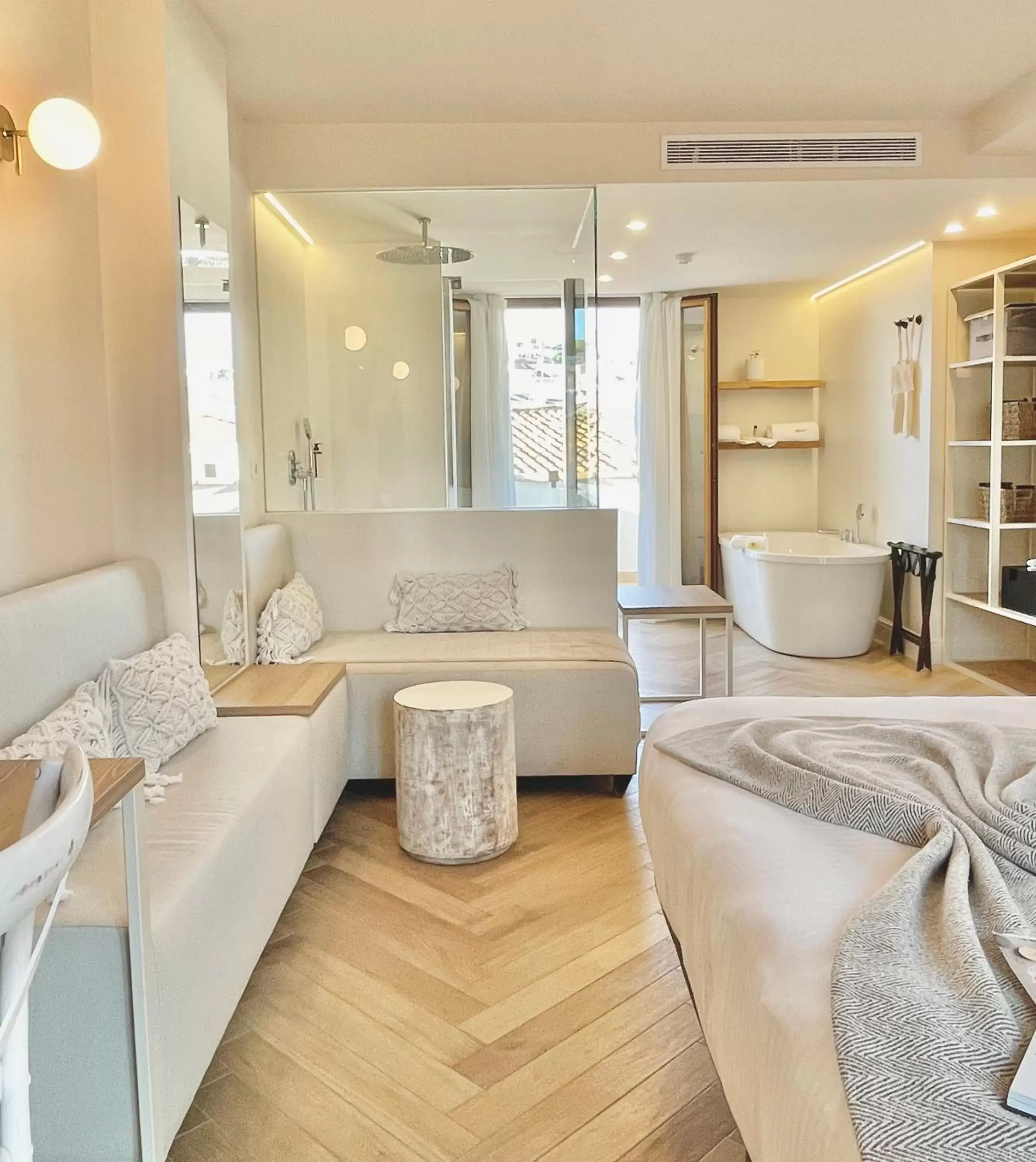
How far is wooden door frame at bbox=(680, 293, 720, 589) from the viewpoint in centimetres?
677

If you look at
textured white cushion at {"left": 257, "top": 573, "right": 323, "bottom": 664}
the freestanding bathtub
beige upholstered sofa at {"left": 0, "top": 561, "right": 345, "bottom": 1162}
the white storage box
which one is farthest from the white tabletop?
the white storage box

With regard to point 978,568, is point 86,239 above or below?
above

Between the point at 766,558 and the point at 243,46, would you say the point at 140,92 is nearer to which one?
the point at 243,46

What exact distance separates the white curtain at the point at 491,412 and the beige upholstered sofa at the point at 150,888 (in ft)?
5.46

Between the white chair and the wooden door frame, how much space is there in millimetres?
6086

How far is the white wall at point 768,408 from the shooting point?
705 centimetres

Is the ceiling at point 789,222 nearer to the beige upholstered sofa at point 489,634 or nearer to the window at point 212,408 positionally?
the beige upholstered sofa at point 489,634

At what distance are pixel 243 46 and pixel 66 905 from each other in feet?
9.25

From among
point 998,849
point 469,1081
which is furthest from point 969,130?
point 469,1081

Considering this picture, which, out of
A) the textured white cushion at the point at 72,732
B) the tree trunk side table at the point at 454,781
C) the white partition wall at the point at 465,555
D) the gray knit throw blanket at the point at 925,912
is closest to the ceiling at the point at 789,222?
the white partition wall at the point at 465,555

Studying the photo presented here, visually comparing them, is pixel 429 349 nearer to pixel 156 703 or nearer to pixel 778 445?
pixel 156 703

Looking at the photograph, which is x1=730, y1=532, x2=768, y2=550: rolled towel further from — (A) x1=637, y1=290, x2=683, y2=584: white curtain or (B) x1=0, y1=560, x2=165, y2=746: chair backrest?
(B) x1=0, y1=560, x2=165, y2=746: chair backrest

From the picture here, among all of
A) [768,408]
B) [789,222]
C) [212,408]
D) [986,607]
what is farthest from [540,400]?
[768,408]

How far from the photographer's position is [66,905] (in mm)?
1559
